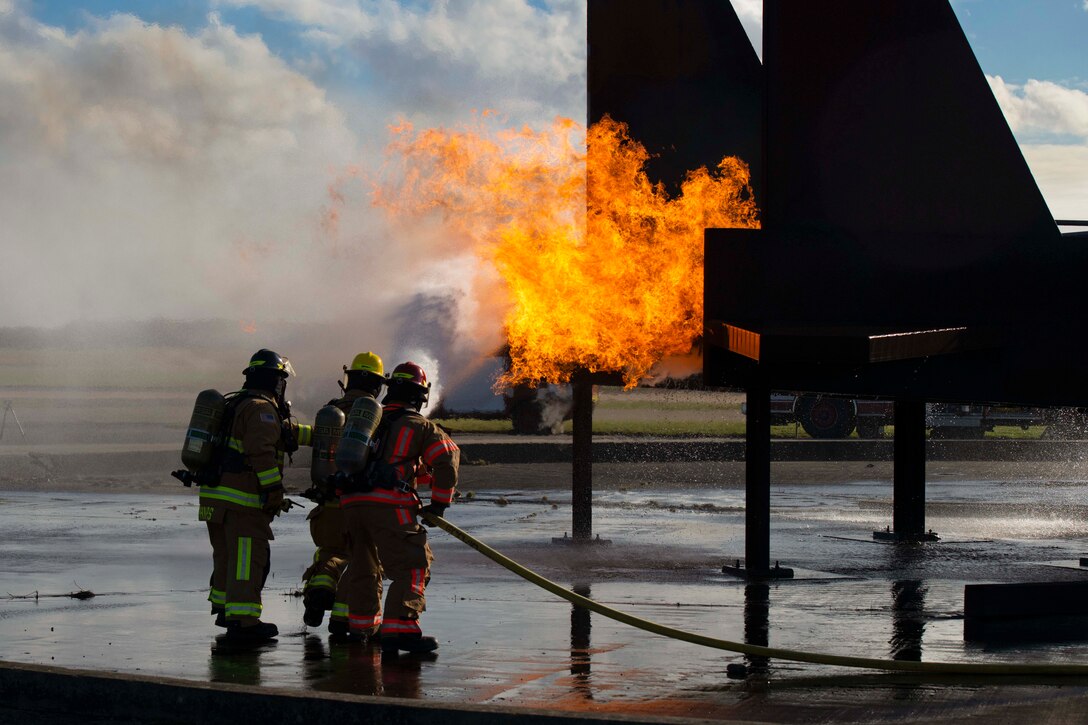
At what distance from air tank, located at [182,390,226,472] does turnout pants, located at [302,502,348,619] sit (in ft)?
2.57

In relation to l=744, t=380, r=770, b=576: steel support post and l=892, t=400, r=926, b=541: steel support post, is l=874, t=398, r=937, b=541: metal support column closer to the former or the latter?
l=892, t=400, r=926, b=541: steel support post

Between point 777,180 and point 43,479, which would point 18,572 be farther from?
point 43,479

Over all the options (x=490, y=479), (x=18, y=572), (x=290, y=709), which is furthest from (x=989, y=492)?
(x=290, y=709)

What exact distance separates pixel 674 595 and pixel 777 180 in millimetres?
3324

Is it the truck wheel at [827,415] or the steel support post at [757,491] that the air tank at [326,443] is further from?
the truck wheel at [827,415]

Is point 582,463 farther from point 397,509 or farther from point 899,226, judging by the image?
point 397,509

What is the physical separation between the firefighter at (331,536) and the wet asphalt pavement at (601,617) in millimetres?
220

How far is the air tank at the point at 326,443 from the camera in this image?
858 centimetres

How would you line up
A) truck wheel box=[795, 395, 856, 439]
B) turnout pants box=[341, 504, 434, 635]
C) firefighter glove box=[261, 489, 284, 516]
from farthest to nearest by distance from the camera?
truck wheel box=[795, 395, 856, 439]
firefighter glove box=[261, 489, 284, 516]
turnout pants box=[341, 504, 434, 635]

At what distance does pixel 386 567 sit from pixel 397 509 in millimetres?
342

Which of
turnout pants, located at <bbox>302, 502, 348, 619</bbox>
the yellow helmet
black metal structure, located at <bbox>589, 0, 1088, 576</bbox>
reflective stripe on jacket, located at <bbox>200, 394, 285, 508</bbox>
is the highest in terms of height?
black metal structure, located at <bbox>589, 0, 1088, 576</bbox>

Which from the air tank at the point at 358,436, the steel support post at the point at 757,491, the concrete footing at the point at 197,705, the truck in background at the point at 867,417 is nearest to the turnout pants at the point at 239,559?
the air tank at the point at 358,436

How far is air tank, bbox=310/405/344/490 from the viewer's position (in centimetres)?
858

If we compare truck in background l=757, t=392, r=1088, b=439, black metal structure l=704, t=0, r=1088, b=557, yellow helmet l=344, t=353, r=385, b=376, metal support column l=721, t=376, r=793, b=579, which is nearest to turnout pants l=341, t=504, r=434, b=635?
yellow helmet l=344, t=353, r=385, b=376
